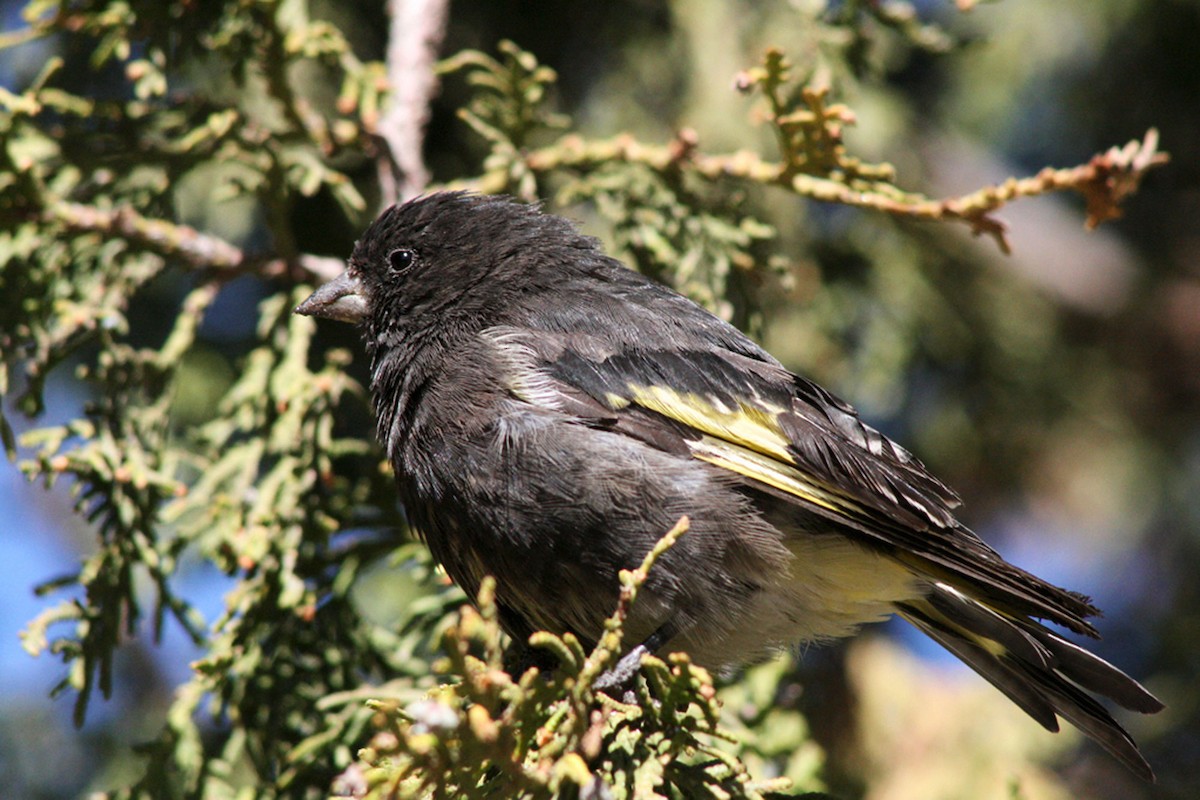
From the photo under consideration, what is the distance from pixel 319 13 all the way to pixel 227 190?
4.02ft

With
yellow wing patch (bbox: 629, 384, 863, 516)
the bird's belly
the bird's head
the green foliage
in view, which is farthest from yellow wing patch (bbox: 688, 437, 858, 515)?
the bird's head

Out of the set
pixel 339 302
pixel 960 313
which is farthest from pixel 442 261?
pixel 960 313

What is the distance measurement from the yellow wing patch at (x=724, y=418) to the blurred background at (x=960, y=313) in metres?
0.77

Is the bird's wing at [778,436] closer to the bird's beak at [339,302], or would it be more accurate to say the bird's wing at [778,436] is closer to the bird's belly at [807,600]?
the bird's belly at [807,600]

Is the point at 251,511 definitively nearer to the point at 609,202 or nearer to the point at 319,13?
the point at 609,202

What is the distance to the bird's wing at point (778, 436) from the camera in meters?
2.92

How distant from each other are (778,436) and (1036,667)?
0.94m

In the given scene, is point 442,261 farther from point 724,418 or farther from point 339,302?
point 724,418

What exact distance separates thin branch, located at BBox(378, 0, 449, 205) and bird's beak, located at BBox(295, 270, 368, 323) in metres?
0.59

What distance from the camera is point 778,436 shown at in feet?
10.2

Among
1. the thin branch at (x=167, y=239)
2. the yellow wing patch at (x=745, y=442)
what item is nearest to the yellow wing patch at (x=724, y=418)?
the yellow wing patch at (x=745, y=442)

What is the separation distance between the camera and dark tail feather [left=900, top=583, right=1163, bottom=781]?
2926 mm

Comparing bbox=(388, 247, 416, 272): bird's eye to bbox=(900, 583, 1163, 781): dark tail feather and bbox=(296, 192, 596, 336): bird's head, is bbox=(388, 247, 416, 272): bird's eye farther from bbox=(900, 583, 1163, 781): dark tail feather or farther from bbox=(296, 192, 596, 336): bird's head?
bbox=(900, 583, 1163, 781): dark tail feather

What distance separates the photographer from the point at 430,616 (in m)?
3.69
